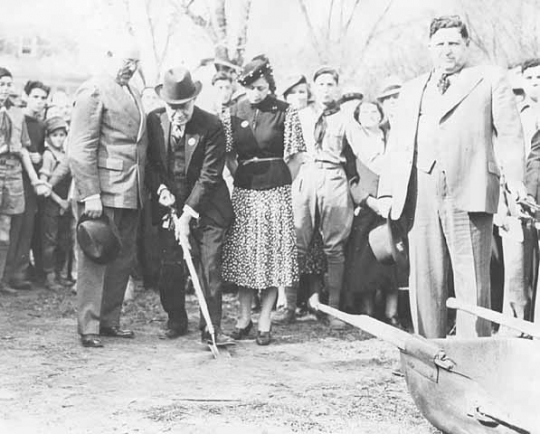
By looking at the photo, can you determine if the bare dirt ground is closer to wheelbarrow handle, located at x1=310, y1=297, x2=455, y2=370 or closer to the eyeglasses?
wheelbarrow handle, located at x1=310, y1=297, x2=455, y2=370

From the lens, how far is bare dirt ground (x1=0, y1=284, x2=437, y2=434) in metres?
3.95

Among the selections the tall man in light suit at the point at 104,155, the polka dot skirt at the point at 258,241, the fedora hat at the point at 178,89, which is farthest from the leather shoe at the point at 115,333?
the fedora hat at the point at 178,89

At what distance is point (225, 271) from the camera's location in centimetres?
599

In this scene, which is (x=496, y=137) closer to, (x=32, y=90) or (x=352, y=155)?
(x=352, y=155)

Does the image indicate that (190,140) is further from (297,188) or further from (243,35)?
(243,35)

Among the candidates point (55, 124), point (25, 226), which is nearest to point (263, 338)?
point (25, 226)

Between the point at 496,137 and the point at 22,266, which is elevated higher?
the point at 496,137

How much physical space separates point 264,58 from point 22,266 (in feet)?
12.7

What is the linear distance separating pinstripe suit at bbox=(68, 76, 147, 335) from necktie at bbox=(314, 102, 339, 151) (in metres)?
1.58

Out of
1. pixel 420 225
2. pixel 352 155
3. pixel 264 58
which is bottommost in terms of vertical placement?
pixel 420 225

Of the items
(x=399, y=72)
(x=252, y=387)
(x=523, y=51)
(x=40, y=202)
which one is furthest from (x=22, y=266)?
(x=399, y=72)

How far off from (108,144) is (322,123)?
6.17 ft

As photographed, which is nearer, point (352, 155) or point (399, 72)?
point (352, 155)

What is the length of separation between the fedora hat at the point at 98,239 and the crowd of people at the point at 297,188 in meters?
→ 0.01
